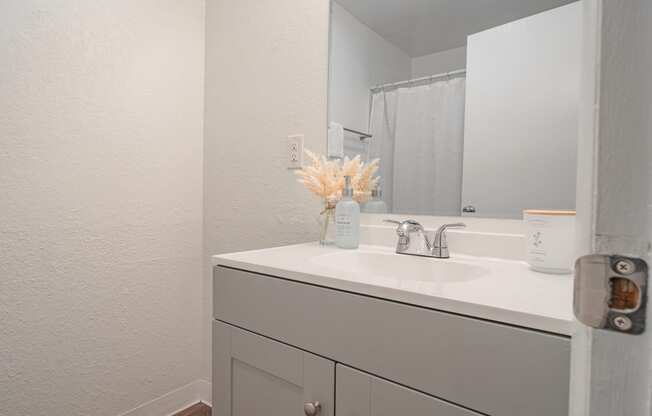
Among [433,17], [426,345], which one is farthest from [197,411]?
[433,17]

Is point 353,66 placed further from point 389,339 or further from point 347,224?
point 389,339

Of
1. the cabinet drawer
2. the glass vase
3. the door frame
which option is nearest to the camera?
the door frame

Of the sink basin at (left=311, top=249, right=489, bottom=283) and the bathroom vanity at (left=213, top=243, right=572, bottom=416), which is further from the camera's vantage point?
the sink basin at (left=311, top=249, right=489, bottom=283)

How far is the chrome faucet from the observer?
3.03ft

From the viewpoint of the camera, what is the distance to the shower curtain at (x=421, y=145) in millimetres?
1002

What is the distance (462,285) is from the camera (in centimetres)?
61

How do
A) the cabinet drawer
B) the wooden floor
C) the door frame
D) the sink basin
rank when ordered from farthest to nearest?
the wooden floor → the sink basin → the cabinet drawer → the door frame

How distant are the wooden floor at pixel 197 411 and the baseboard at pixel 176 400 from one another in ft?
0.05

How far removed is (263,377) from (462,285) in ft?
1.53

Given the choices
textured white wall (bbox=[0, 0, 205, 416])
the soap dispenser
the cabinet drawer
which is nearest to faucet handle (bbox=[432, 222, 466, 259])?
the soap dispenser

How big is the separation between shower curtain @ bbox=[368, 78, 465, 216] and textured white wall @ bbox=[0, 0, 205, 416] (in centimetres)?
87

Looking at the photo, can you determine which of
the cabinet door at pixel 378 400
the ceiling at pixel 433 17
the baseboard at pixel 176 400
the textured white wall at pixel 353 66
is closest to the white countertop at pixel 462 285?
the cabinet door at pixel 378 400

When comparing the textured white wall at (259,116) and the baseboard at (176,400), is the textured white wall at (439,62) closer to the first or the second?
the textured white wall at (259,116)

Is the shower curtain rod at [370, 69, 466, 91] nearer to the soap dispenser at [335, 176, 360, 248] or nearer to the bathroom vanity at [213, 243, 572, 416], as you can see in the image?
the soap dispenser at [335, 176, 360, 248]
